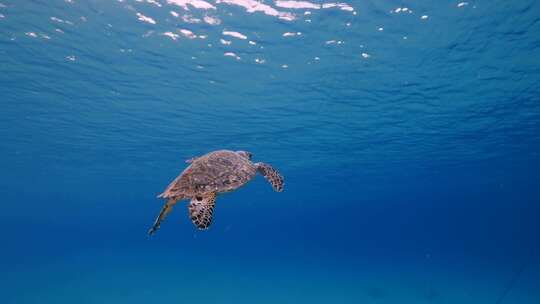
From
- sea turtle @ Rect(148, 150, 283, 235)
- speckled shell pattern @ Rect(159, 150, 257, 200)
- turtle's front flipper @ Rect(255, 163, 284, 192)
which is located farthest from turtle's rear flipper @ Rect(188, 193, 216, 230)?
turtle's front flipper @ Rect(255, 163, 284, 192)

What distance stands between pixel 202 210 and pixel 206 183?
696mm

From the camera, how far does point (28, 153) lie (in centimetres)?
3441

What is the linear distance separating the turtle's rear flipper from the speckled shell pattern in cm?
11

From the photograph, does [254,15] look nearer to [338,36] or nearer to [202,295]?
[338,36]

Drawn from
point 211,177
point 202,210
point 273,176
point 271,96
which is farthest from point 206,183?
point 271,96

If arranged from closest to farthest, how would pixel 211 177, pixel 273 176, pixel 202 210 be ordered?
pixel 202 210 < pixel 211 177 < pixel 273 176

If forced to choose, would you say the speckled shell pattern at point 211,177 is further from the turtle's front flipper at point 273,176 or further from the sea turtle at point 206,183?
the turtle's front flipper at point 273,176

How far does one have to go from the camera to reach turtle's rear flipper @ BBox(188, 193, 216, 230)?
4652mm

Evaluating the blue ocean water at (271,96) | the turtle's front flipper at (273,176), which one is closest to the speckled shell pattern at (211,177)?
the turtle's front flipper at (273,176)

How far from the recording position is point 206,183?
5559mm

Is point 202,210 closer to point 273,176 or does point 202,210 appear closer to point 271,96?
point 273,176

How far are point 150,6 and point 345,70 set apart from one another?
8999mm

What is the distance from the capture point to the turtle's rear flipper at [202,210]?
4.65 metres

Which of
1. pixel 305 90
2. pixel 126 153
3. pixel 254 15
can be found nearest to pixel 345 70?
pixel 305 90
